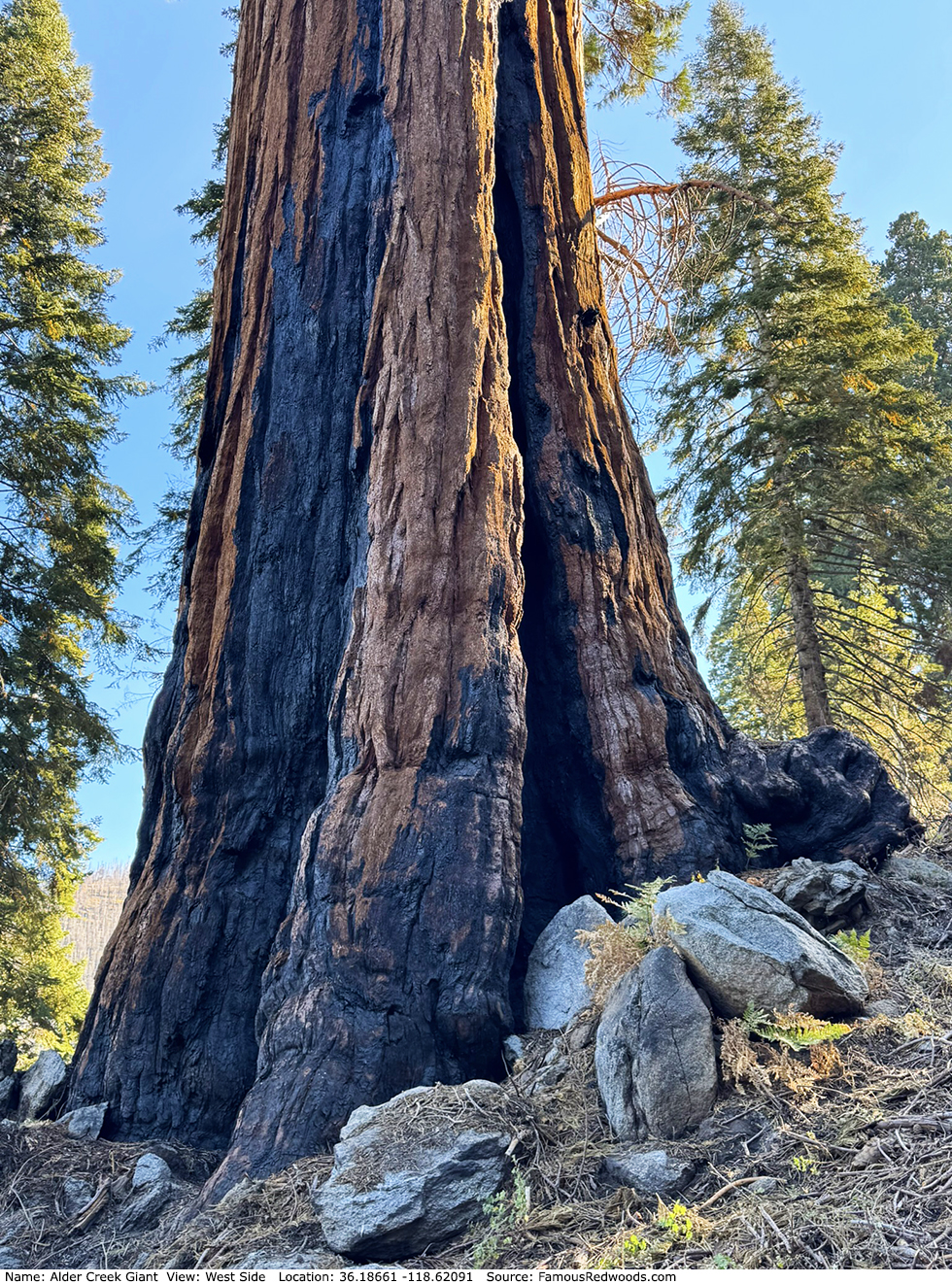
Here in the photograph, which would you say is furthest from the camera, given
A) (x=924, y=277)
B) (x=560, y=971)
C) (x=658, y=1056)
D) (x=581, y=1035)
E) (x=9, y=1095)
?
(x=924, y=277)

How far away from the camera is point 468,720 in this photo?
4316 millimetres

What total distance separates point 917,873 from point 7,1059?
5509 millimetres

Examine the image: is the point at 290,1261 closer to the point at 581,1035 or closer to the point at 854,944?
Result: the point at 581,1035

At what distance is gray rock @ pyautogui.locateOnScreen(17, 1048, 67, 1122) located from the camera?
4.85 meters

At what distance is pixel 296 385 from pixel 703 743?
10.9 feet

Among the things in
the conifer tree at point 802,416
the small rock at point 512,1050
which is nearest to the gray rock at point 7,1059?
the small rock at point 512,1050

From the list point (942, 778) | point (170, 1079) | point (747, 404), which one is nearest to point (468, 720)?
point (170, 1079)

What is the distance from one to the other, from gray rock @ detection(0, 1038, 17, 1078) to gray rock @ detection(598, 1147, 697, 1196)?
404 cm

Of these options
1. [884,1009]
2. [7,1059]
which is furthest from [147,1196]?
[884,1009]

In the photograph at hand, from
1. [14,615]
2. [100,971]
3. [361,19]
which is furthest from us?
[14,615]

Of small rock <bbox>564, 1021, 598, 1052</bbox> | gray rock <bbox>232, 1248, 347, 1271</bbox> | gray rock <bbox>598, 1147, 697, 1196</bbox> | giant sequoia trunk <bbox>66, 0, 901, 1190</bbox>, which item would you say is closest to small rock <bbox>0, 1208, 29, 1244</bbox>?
giant sequoia trunk <bbox>66, 0, 901, 1190</bbox>

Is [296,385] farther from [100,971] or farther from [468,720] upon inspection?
[100,971]

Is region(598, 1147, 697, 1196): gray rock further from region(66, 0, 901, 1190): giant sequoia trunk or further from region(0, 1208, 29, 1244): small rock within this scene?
region(0, 1208, 29, 1244): small rock

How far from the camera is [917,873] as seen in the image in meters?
4.94
